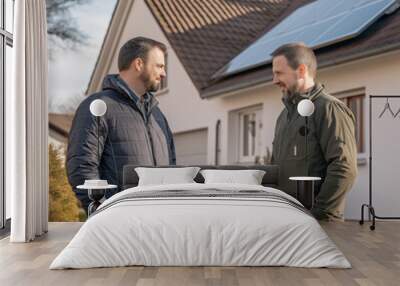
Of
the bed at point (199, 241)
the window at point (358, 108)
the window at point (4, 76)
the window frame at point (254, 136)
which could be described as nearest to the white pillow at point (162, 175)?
the window at point (4, 76)

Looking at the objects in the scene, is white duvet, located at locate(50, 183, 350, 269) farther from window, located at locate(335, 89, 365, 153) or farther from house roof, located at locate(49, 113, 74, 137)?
house roof, located at locate(49, 113, 74, 137)

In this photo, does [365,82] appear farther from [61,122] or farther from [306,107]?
[61,122]

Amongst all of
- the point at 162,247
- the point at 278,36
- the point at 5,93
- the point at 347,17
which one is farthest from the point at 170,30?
the point at 162,247

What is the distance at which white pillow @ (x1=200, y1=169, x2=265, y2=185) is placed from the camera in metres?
7.04

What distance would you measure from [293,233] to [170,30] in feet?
29.3

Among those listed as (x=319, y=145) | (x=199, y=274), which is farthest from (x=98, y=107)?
(x=199, y=274)

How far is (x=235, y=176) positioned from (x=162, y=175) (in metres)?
0.72

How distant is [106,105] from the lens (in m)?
7.04

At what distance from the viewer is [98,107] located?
22.3ft

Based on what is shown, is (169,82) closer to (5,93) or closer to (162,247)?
(5,93)

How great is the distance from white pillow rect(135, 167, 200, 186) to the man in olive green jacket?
113cm

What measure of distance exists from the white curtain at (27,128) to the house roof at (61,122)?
11.4 m

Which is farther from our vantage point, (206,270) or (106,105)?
(106,105)

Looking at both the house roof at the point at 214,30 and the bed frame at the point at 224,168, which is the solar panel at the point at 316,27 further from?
the bed frame at the point at 224,168
